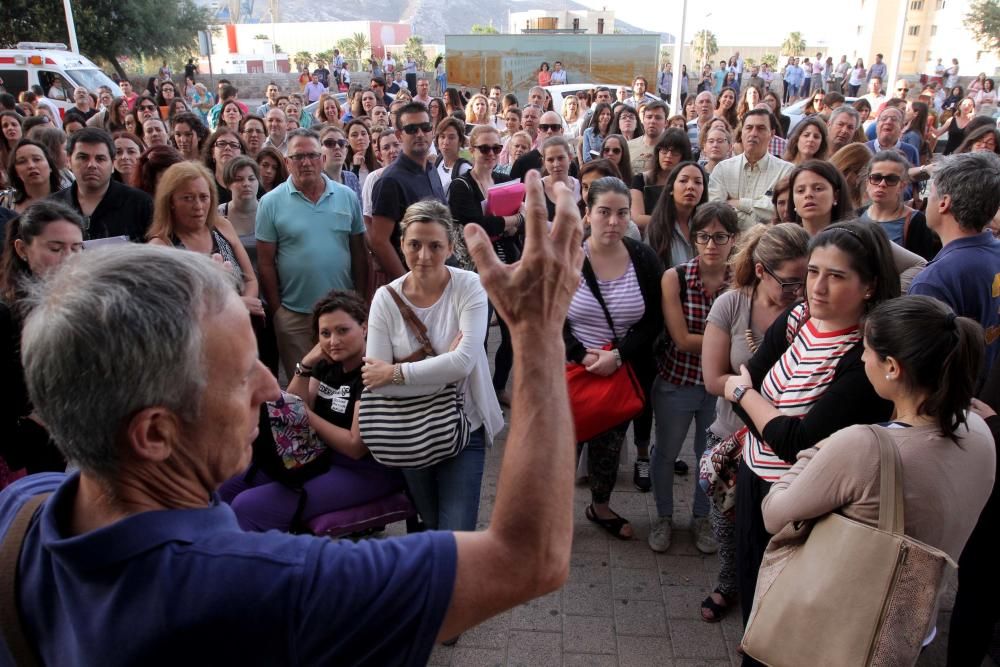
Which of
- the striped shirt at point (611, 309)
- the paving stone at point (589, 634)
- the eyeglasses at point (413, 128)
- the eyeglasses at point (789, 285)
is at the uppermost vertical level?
the eyeglasses at point (413, 128)

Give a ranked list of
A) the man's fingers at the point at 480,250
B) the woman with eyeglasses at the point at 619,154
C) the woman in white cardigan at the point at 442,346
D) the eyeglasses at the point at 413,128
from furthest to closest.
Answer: the woman with eyeglasses at the point at 619,154
the eyeglasses at the point at 413,128
the woman in white cardigan at the point at 442,346
the man's fingers at the point at 480,250

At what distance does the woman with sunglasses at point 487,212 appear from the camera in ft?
16.9

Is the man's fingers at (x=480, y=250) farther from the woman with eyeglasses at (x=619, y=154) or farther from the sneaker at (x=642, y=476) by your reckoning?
the woman with eyeglasses at (x=619, y=154)

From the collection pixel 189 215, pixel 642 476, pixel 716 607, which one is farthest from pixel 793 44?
pixel 716 607

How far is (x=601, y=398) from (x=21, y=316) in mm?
2577

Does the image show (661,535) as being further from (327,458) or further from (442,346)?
(327,458)

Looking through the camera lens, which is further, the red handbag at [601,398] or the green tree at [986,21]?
the green tree at [986,21]

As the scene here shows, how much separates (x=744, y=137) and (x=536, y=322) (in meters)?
4.81

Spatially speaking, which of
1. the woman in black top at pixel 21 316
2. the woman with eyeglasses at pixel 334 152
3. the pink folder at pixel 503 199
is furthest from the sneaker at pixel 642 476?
the woman with eyeglasses at pixel 334 152

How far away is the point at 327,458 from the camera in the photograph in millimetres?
3244

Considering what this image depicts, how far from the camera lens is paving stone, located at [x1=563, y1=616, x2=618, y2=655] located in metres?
3.07

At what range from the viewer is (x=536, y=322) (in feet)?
3.97

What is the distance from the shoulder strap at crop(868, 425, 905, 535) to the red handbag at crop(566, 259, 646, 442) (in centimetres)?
175

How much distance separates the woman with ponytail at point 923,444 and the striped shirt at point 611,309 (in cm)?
172
